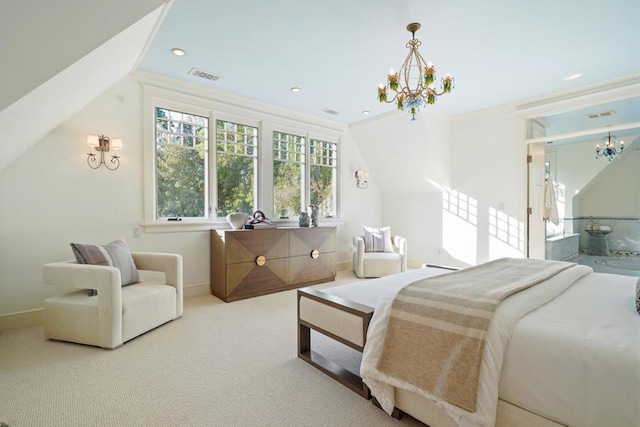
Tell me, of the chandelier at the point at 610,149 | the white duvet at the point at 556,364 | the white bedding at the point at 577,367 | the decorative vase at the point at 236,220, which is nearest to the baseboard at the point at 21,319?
the decorative vase at the point at 236,220

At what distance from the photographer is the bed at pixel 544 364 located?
1086 millimetres

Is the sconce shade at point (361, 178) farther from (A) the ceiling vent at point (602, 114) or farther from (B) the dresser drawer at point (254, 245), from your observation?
(A) the ceiling vent at point (602, 114)

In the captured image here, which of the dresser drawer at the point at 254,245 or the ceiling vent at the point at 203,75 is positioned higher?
the ceiling vent at the point at 203,75

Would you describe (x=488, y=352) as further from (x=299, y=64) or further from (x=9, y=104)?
(x=299, y=64)

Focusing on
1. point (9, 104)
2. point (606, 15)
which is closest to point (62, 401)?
point (9, 104)

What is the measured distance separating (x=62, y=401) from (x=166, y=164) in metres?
2.75

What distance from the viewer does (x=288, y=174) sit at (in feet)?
16.9

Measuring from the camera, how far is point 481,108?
16.3ft

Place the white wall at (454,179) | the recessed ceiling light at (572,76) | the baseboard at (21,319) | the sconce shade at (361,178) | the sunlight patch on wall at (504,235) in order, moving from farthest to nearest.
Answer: the sconce shade at (361,178) < the white wall at (454,179) < the sunlight patch on wall at (504,235) < the recessed ceiling light at (572,76) < the baseboard at (21,319)

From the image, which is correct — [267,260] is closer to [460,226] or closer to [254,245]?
[254,245]

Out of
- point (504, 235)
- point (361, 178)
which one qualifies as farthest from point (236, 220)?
point (504, 235)

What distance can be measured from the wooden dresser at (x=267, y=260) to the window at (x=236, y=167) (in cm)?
61

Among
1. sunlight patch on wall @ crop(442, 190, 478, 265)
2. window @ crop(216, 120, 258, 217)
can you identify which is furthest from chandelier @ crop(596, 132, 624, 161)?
window @ crop(216, 120, 258, 217)

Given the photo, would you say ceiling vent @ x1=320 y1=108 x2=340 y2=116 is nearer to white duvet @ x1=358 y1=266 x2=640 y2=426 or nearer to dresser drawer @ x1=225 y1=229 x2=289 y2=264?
dresser drawer @ x1=225 y1=229 x2=289 y2=264
